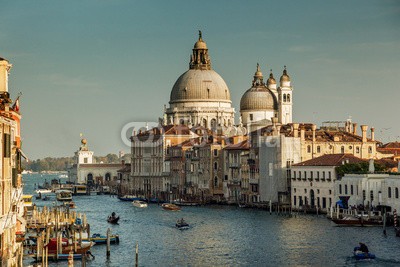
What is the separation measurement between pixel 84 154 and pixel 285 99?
182 ft

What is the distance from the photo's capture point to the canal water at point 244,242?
42531mm

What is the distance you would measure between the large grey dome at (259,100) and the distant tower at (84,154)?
169ft

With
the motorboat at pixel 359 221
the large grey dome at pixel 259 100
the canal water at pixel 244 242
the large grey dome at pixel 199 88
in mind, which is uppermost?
the large grey dome at pixel 199 88

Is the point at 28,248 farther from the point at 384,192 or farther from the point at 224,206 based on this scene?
the point at 224,206

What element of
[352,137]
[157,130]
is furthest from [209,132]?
[352,137]

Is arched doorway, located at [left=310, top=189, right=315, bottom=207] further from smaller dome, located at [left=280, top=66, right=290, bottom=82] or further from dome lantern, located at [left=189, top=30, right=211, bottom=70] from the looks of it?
dome lantern, located at [left=189, top=30, right=211, bottom=70]

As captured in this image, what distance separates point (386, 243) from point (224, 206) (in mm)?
42059

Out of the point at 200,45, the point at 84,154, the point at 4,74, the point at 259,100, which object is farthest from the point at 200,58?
the point at 4,74

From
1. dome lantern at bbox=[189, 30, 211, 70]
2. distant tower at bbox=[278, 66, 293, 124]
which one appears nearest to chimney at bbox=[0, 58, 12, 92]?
distant tower at bbox=[278, 66, 293, 124]

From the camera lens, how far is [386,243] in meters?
47.2

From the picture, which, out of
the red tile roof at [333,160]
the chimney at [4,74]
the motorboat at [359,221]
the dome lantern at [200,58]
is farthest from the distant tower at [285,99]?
the chimney at [4,74]

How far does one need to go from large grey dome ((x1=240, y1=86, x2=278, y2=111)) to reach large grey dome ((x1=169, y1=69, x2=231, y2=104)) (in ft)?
14.6

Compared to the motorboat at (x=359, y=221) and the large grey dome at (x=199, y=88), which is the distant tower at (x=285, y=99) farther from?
the motorboat at (x=359, y=221)

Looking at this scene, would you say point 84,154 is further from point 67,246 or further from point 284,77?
point 67,246
